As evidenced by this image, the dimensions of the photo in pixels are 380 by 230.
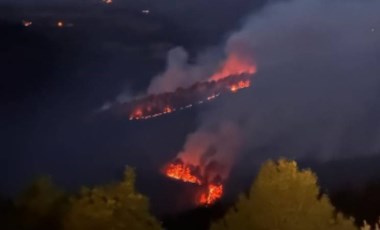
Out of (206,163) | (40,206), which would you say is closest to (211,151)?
(206,163)

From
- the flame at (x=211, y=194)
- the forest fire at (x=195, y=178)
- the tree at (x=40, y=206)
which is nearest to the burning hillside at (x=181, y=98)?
the forest fire at (x=195, y=178)

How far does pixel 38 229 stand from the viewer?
18.4m

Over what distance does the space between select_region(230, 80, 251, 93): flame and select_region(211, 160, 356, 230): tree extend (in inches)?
2765

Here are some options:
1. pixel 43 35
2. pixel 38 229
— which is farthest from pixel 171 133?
pixel 38 229

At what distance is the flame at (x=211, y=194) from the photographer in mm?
59659

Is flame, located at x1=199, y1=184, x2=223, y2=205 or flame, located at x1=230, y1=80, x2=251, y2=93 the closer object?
flame, located at x1=199, y1=184, x2=223, y2=205

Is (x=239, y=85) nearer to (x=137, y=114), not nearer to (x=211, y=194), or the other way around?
(x=137, y=114)

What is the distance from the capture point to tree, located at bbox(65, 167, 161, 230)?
651 inches

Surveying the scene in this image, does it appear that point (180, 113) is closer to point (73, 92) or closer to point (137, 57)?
point (137, 57)

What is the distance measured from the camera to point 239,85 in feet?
297

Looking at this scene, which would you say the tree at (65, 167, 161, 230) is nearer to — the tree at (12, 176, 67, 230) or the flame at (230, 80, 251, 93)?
the tree at (12, 176, 67, 230)

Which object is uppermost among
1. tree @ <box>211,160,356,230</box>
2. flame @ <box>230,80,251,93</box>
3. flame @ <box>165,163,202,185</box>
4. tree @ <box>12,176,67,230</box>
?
flame @ <box>230,80,251,93</box>

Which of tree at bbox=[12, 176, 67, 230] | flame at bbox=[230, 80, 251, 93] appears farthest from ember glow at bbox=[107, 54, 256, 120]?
tree at bbox=[12, 176, 67, 230]

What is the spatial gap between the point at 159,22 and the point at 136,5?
12.4ft
